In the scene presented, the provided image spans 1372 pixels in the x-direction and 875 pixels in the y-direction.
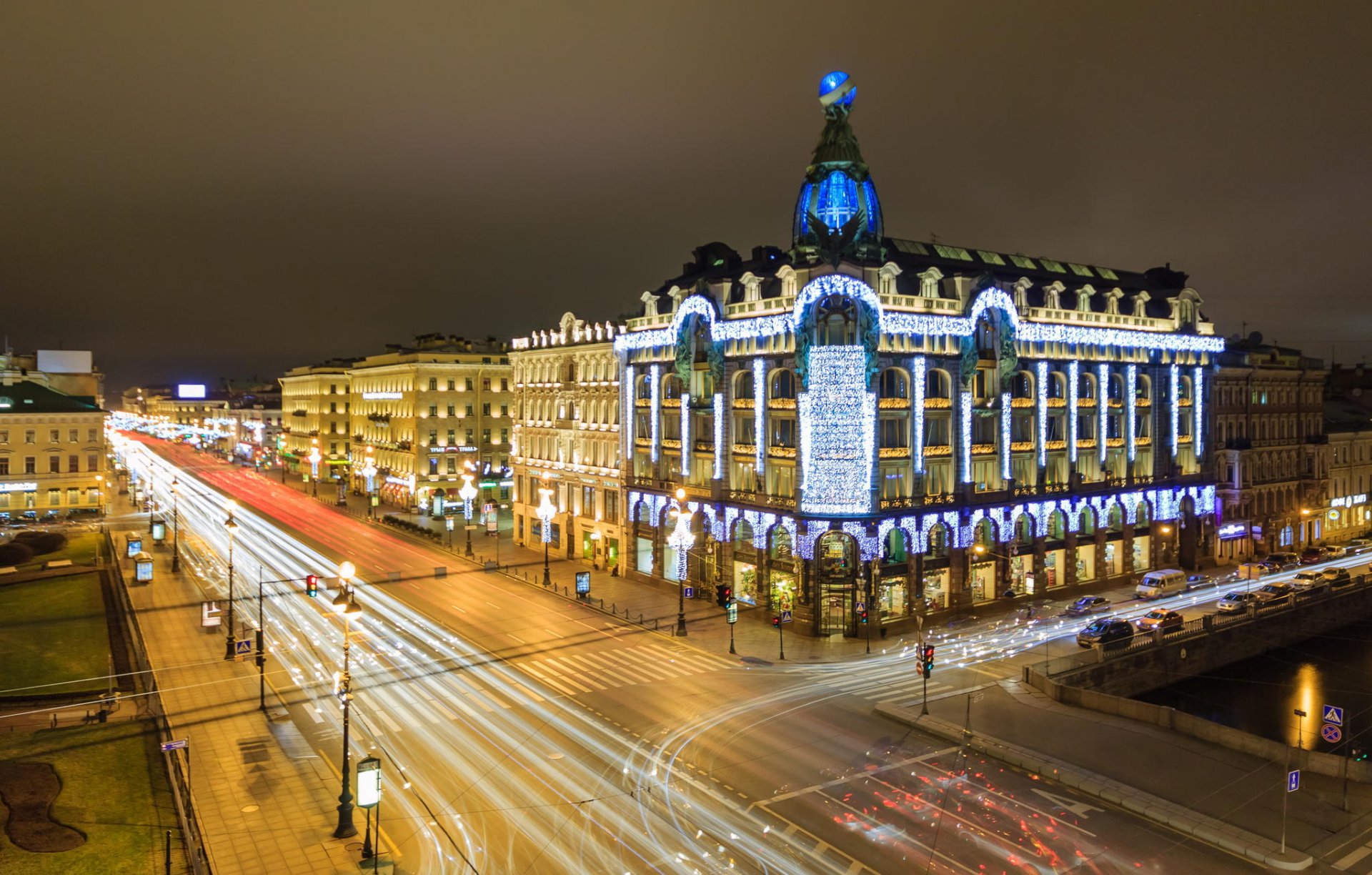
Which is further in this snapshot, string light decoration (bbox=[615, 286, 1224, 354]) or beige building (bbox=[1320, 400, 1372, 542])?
beige building (bbox=[1320, 400, 1372, 542])

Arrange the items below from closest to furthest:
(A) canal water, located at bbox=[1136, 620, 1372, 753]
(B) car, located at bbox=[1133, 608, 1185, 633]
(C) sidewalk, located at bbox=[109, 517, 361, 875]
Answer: (C) sidewalk, located at bbox=[109, 517, 361, 875] < (A) canal water, located at bbox=[1136, 620, 1372, 753] < (B) car, located at bbox=[1133, 608, 1185, 633]

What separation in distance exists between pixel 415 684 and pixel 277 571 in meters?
32.3

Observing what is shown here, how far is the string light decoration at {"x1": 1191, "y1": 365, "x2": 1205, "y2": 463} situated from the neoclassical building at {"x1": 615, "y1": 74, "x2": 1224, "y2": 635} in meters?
0.18

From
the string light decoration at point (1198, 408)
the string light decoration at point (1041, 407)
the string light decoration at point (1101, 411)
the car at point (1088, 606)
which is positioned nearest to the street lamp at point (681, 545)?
the car at point (1088, 606)

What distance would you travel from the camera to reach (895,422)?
5422 centimetres

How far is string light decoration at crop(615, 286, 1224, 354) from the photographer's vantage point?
51062mm

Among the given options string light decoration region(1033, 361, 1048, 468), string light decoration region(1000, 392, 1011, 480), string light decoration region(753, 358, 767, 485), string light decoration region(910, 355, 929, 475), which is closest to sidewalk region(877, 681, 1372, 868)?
string light decoration region(910, 355, 929, 475)

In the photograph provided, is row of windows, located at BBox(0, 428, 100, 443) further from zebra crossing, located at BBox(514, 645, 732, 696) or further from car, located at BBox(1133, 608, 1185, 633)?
car, located at BBox(1133, 608, 1185, 633)

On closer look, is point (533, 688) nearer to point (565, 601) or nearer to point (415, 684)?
point (415, 684)

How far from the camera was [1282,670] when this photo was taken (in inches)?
2126

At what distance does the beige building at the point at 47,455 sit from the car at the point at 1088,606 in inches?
3825

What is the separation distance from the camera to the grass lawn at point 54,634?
132ft

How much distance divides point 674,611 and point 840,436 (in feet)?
51.8

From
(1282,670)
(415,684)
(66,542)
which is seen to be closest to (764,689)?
(415,684)
